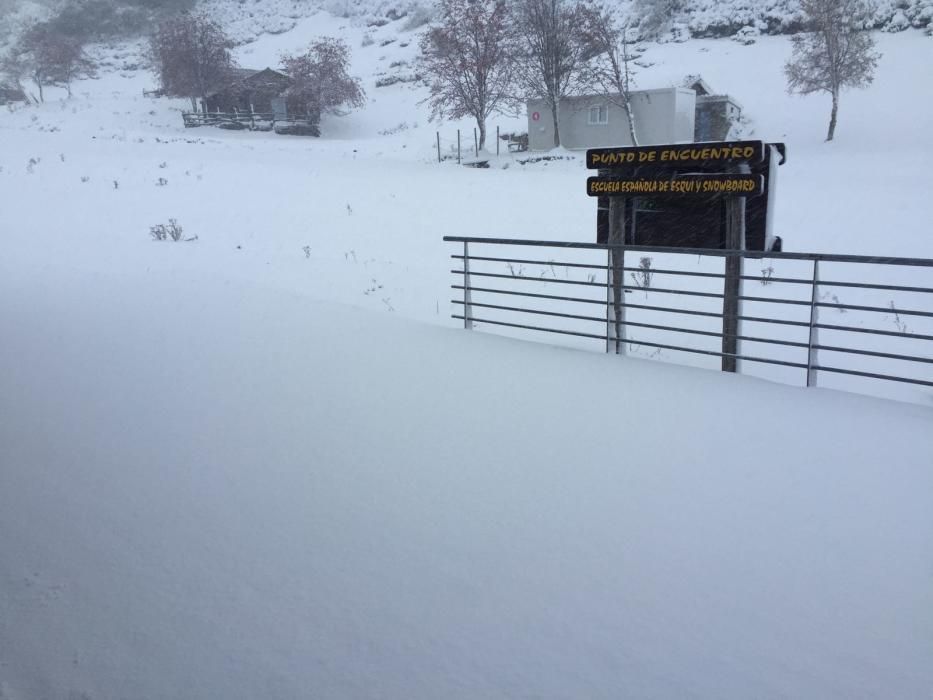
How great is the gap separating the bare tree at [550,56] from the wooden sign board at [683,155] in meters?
33.3

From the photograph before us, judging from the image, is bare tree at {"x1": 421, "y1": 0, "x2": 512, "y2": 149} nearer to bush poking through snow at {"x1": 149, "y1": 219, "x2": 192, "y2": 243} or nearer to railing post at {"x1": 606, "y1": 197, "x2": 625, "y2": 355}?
bush poking through snow at {"x1": 149, "y1": 219, "x2": 192, "y2": 243}

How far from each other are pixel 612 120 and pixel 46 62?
57.4 metres

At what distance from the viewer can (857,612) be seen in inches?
141

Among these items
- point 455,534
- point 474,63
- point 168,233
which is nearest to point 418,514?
point 455,534

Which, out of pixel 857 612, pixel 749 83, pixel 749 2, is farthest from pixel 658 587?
pixel 749 2

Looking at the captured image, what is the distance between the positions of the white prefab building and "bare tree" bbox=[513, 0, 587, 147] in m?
0.71

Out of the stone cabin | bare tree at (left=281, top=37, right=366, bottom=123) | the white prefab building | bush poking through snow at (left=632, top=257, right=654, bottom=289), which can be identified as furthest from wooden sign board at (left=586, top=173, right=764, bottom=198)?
the stone cabin

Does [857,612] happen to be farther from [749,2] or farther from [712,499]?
[749,2]

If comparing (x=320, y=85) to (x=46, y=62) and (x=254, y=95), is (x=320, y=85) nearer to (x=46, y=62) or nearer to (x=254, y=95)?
(x=254, y=95)

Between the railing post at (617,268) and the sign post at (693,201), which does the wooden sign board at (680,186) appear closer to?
the sign post at (693,201)

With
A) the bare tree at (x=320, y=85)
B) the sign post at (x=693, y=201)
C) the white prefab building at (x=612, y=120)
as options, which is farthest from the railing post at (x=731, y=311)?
the bare tree at (x=320, y=85)

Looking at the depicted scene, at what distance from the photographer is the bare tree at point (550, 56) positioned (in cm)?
4025

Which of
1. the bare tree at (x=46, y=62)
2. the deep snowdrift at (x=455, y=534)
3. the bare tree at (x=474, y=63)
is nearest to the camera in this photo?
the deep snowdrift at (x=455, y=534)

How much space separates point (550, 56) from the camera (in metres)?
40.7
